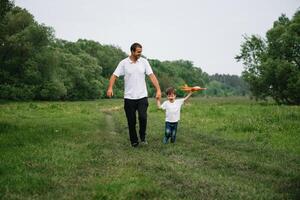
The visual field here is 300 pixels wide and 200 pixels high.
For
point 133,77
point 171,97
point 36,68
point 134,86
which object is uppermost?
point 36,68

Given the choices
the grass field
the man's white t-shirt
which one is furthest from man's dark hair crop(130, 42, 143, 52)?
the grass field

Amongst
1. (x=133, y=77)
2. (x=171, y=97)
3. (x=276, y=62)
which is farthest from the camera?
(x=276, y=62)

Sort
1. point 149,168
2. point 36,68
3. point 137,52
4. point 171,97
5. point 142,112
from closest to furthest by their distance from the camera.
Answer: point 149,168
point 137,52
point 142,112
point 171,97
point 36,68

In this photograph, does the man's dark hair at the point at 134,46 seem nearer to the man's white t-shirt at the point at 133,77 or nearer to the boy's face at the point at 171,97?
the man's white t-shirt at the point at 133,77

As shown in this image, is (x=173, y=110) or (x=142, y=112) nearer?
(x=142, y=112)

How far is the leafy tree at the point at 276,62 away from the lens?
1932 inches

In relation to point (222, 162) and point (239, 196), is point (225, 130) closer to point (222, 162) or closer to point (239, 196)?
point (222, 162)

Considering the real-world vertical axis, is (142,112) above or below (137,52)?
below

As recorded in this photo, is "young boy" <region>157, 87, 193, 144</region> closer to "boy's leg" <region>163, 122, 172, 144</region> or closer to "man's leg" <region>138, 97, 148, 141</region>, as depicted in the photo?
"boy's leg" <region>163, 122, 172, 144</region>

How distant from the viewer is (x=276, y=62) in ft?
165

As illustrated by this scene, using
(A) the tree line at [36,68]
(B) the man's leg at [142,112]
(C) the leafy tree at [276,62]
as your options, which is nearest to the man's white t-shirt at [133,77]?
(B) the man's leg at [142,112]

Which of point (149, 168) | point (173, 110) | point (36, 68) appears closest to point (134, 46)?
point (173, 110)

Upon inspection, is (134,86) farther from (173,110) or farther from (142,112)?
(173,110)

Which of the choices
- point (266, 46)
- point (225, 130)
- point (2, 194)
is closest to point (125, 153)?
point (2, 194)
